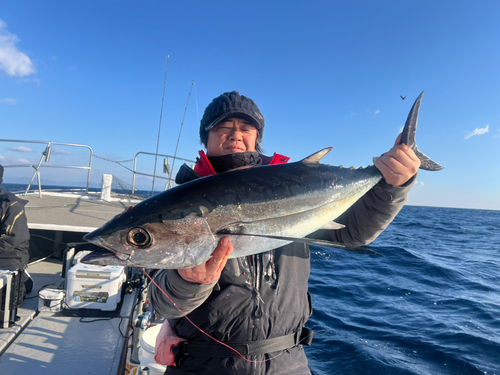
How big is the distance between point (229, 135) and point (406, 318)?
7524mm

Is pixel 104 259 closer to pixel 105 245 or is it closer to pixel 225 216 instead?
pixel 105 245

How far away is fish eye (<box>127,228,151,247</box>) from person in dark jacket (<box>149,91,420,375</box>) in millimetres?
287

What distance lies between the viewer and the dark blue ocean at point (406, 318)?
18.3 feet

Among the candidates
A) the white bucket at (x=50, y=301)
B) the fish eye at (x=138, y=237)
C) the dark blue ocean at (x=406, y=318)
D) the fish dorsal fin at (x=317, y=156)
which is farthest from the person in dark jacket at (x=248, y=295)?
the dark blue ocean at (x=406, y=318)

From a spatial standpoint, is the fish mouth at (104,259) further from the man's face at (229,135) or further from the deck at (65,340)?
the deck at (65,340)

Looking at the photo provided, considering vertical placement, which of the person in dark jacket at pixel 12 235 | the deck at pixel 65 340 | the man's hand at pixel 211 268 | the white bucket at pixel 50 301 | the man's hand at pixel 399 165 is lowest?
the deck at pixel 65 340

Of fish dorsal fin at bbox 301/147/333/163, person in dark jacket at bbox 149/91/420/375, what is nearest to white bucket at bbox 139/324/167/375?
person in dark jacket at bbox 149/91/420/375

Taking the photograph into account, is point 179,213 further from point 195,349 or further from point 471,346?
point 471,346

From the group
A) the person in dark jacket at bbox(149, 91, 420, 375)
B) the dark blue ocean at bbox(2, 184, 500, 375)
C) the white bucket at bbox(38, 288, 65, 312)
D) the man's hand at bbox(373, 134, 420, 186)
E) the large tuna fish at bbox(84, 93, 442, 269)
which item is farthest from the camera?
the dark blue ocean at bbox(2, 184, 500, 375)

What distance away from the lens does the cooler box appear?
4988 mm

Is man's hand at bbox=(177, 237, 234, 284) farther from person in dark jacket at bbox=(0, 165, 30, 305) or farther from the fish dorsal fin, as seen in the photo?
person in dark jacket at bbox=(0, 165, 30, 305)

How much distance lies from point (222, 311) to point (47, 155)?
411 inches

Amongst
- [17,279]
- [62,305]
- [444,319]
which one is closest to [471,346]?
[444,319]

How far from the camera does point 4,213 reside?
17.7 ft
